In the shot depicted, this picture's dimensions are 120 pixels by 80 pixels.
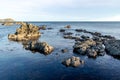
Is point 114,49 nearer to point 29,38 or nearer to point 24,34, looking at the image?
point 29,38

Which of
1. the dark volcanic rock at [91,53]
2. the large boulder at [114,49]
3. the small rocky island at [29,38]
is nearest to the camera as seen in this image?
the dark volcanic rock at [91,53]

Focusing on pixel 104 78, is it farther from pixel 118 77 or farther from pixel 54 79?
pixel 54 79

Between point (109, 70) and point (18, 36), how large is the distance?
68.5m

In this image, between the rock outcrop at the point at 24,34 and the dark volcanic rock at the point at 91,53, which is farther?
the rock outcrop at the point at 24,34

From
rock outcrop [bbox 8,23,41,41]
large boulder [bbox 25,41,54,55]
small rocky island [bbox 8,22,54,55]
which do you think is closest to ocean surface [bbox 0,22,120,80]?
large boulder [bbox 25,41,54,55]

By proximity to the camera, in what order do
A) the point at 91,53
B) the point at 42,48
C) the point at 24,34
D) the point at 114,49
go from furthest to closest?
the point at 24,34 < the point at 42,48 < the point at 114,49 < the point at 91,53

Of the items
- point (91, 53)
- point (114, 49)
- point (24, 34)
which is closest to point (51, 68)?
point (91, 53)

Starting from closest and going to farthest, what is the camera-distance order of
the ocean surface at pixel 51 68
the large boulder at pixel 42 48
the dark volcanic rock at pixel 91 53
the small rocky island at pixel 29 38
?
1. the ocean surface at pixel 51 68
2. the dark volcanic rock at pixel 91 53
3. the large boulder at pixel 42 48
4. the small rocky island at pixel 29 38

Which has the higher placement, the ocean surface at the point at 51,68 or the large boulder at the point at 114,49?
the large boulder at the point at 114,49

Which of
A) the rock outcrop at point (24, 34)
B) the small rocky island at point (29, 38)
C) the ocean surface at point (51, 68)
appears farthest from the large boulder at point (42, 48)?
the rock outcrop at point (24, 34)

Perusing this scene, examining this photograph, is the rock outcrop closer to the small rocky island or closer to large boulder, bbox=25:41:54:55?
the small rocky island

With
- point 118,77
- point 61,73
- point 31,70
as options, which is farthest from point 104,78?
point 31,70

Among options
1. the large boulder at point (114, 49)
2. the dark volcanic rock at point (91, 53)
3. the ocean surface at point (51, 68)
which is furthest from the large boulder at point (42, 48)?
the large boulder at point (114, 49)

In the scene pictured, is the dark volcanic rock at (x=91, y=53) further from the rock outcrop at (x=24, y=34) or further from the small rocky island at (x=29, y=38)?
the rock outcrop at (x=24, y=34)
